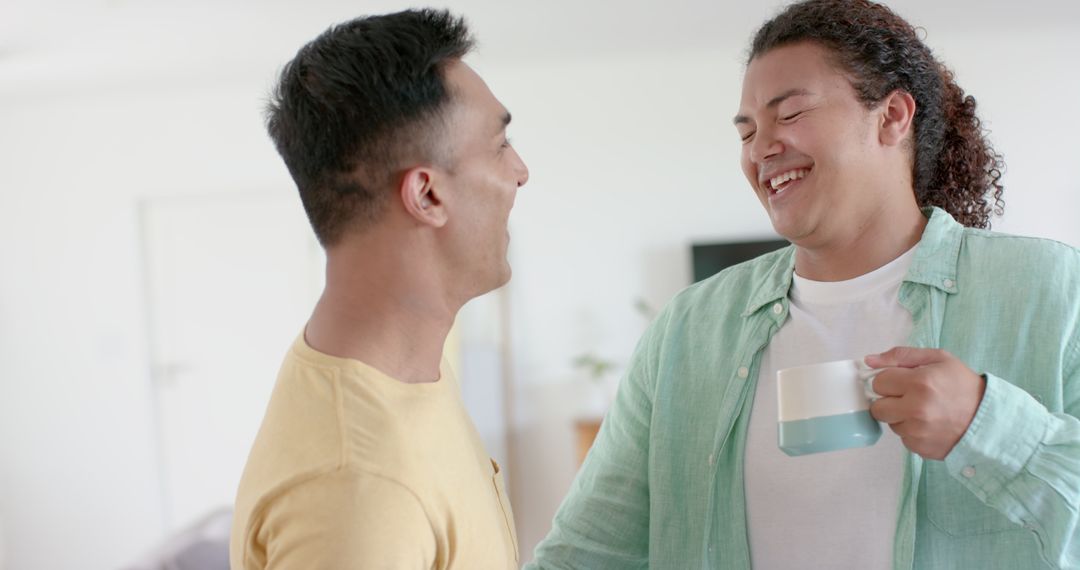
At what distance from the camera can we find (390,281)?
3.10 ft

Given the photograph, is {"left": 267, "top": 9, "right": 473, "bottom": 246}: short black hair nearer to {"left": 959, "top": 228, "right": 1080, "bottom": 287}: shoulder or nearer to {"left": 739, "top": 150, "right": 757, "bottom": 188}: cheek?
{"left": 739, "top": 150, "right": 757, "bottom": 188}: cheek

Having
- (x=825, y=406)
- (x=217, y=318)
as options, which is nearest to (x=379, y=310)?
(x=825, y=406)

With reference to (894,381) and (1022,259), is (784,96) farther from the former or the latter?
(894,381)

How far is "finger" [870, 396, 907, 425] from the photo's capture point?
0.95 m

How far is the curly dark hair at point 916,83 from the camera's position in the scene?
4.27 feet

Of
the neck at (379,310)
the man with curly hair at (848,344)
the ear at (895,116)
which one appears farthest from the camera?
the ear at (895,116)

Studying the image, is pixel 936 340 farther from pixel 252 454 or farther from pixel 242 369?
pixel 242 369

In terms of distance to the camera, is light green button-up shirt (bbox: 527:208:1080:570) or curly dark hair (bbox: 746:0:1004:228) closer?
light green button-up shirt (bbox: 527:208:1080:570)

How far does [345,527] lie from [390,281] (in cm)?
26

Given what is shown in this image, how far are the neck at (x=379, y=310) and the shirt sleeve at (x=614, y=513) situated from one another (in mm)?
504

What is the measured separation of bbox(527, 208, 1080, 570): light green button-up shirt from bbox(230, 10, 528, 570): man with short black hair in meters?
0.35

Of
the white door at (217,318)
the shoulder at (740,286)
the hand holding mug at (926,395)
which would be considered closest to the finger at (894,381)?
the hand holding mug at (926,395)

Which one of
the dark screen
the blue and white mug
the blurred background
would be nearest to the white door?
the blurred background

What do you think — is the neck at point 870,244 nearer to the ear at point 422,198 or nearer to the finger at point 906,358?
the finger at point 906,358
